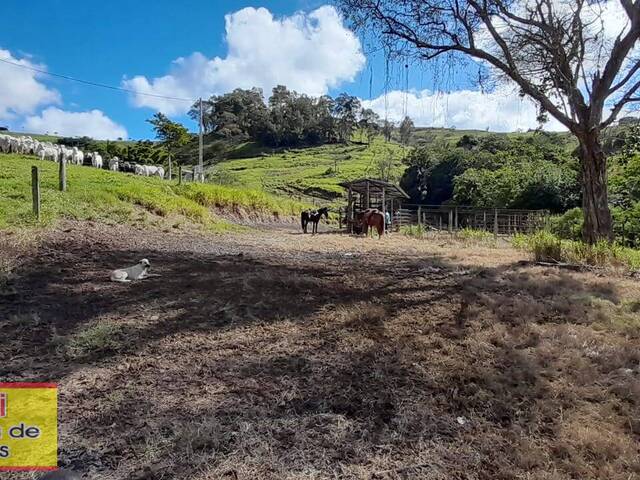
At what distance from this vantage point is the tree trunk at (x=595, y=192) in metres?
7.57

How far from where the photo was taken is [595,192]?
302 inches

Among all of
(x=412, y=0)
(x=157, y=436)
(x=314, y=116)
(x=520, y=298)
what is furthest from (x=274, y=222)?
(x=314, y=116)

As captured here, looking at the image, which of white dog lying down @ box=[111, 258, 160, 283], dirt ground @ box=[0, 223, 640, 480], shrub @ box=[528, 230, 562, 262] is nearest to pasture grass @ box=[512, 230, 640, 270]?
shrub @ box=[528, 230, 562, 262]

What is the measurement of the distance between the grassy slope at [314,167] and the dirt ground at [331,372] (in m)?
39.1

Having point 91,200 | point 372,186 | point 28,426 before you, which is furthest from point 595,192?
point 372,186

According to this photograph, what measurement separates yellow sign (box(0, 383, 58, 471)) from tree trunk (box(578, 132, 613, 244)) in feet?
26.9

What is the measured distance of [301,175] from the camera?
57500 millimetres

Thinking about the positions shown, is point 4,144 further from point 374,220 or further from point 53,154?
point 374,220

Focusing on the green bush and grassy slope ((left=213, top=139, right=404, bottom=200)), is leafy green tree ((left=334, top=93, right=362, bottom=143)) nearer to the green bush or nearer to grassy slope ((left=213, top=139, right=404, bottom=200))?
grassy slope ((left=213, top=139, right=404, bottom=200))

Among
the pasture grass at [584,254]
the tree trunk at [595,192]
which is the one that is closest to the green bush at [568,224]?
the tree trunk at [595,192]

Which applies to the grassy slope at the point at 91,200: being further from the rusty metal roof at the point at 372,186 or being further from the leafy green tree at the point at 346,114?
the leafy green tree at the point at 346,114

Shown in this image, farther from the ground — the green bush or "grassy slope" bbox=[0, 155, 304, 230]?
"grassy slope" bbox=[0, 155, 304, 230]

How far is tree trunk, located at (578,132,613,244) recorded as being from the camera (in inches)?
298

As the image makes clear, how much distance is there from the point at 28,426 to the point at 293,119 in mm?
83057
